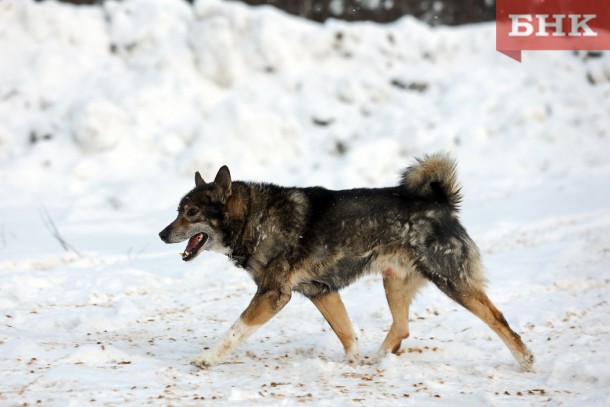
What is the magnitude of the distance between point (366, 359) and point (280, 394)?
1404mm

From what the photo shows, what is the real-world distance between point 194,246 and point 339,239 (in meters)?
1.17

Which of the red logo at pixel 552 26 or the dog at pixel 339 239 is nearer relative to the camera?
the dog at pixel 339 239

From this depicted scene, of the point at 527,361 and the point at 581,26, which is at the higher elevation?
the point at 581,26

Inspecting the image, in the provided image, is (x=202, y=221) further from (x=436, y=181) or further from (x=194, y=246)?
(x=436, y=181)

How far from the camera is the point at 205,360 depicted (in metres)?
5.04

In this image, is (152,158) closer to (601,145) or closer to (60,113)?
(60,113)

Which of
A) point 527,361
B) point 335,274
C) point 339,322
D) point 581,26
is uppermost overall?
point 581,26

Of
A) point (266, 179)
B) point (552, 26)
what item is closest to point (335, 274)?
point (266, 179)

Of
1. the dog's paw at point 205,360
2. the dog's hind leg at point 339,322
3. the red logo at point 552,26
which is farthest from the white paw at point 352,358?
the red logo at point 552,26

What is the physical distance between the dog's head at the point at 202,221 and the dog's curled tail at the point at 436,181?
152 cm

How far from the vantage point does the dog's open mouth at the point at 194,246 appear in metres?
5.52

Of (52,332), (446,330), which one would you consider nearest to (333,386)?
(446,330)

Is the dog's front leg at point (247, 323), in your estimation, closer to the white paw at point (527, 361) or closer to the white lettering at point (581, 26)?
the white paw at point (527, 361)

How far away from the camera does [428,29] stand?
65.7 ft
